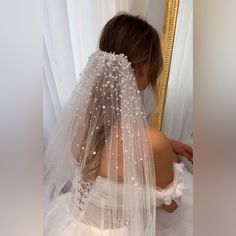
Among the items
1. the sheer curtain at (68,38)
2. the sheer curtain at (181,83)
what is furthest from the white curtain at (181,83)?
the sheer curtain at (68,38)

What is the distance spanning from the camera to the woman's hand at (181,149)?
0.75 meters

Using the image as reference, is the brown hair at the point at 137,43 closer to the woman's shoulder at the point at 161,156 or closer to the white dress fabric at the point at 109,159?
the white dress fabric at the point at 109,159

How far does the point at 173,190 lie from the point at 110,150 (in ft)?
0.62

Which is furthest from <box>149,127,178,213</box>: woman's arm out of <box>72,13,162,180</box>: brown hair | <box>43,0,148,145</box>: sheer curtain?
<box>43,0,148,145</box>: sheer curtain

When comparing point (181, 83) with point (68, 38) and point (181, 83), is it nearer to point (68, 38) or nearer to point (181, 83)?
point (181, 83)

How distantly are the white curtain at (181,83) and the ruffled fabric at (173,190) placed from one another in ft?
0.30

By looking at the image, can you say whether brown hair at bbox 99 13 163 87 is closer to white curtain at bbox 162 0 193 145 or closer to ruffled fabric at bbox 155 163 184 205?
white curtain at bbox 162 0 193 145

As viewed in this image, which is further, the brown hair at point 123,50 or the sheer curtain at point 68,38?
the brown hair at point 123,50

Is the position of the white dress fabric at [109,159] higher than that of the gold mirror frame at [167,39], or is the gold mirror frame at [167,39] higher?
the gold mirror frame at [167,39]

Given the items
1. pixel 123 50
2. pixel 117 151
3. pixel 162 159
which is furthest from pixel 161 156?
pixel 123 50

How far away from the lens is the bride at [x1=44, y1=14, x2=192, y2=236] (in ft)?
2.43

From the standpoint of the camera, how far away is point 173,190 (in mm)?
829

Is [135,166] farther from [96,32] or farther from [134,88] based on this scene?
[96,32]

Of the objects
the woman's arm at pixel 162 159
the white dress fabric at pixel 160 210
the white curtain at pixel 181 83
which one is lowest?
the white dress fabric at pixel 160 210
